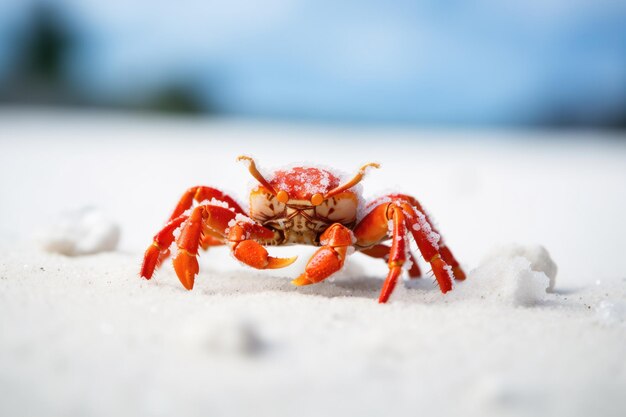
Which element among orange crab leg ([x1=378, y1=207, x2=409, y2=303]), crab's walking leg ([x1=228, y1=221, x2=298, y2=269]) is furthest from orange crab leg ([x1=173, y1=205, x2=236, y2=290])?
orange crab leg ([x1=378, y1=207, x2=409, y2=303])

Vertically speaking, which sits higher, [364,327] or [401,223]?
[401,223]

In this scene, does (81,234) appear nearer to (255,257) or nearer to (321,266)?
(255,257)

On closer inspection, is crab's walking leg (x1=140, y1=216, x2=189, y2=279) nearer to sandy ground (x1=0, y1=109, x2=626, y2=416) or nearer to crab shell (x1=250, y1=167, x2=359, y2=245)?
sandy ground (x1=0, y1=109, x2=626, y2=416)

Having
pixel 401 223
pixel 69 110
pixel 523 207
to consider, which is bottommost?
pixel 69 110

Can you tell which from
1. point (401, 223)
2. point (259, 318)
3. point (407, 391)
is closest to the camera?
point (407, 391)

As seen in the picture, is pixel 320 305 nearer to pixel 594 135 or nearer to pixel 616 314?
pixel 616 314

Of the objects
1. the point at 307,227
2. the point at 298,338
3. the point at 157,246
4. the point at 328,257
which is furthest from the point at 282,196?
the point at 298,338

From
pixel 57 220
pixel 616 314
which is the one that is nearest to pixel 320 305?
pixel 616 314
